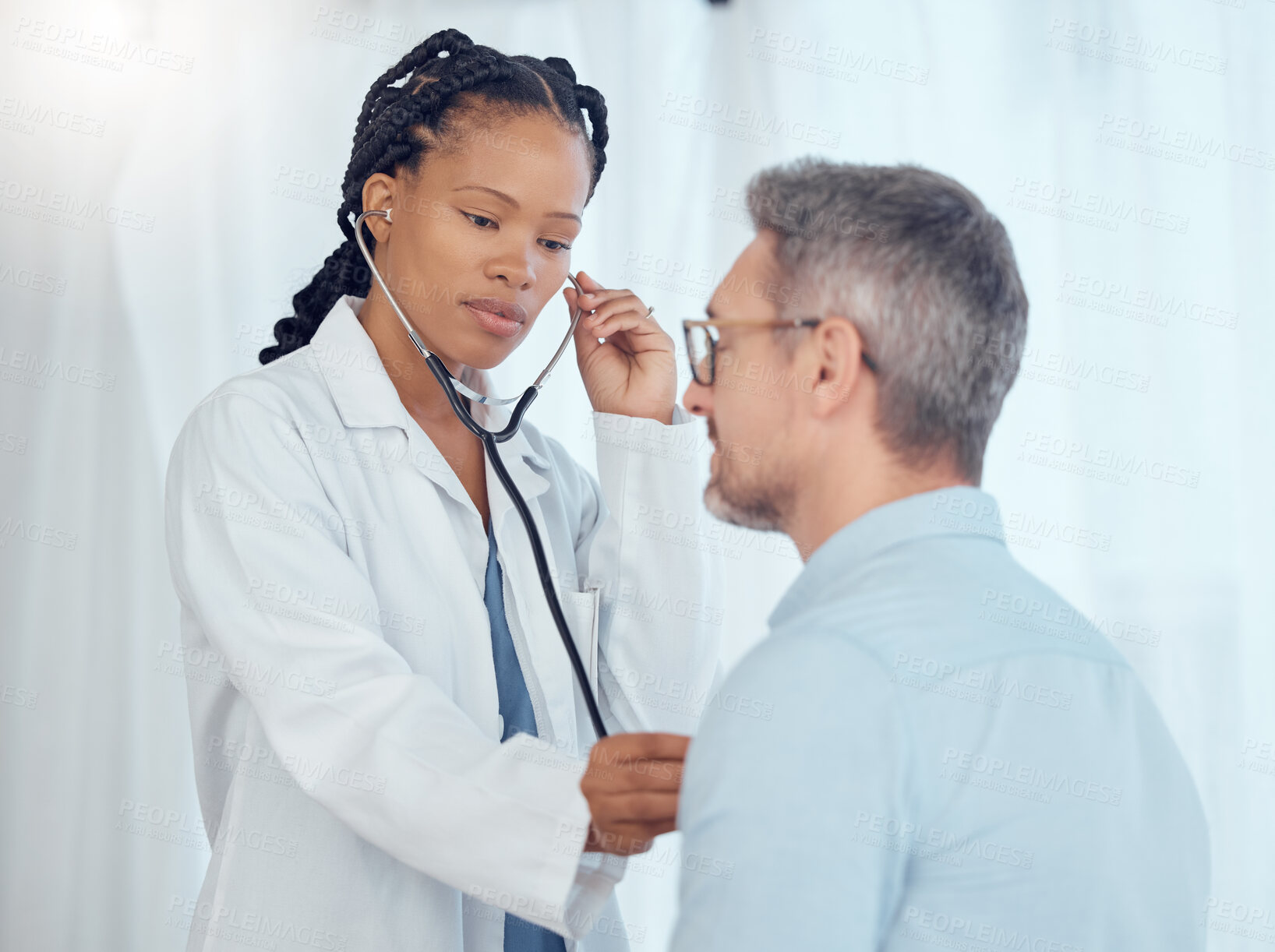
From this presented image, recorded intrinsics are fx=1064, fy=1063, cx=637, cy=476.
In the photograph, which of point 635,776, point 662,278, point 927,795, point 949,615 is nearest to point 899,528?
point 949,615

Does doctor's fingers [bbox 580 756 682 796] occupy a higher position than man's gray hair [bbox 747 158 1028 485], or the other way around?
man's gray hair [bbox 747 158 1028 485]

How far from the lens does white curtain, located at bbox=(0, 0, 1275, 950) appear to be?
181 cm

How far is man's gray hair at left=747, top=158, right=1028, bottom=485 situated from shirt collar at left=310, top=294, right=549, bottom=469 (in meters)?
0.61

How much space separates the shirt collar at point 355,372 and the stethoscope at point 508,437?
5 centimetres

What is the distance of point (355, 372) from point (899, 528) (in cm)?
77

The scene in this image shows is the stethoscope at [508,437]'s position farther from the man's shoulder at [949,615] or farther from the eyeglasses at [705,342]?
the man's shoulder at [949,615]

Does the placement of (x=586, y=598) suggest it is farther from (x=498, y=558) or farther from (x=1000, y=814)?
(x=1000, y=814)

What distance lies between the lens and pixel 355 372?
1.31 meters

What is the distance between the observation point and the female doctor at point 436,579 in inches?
38.1

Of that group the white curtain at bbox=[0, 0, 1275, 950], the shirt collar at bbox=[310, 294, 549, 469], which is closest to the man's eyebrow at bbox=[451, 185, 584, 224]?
the shirt collar at bbox=[310, 294, 549, 469]

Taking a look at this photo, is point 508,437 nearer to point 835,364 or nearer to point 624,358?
point 624,358

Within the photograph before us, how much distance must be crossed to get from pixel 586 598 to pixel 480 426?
257mm

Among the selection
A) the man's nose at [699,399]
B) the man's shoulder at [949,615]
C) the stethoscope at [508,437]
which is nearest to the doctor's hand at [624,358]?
the stethoscope at [508,437]

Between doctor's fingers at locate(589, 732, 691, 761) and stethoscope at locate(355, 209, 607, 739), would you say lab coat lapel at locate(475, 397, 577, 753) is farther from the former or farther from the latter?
doctor's fingers at locate(589, 732, 691, 761)
